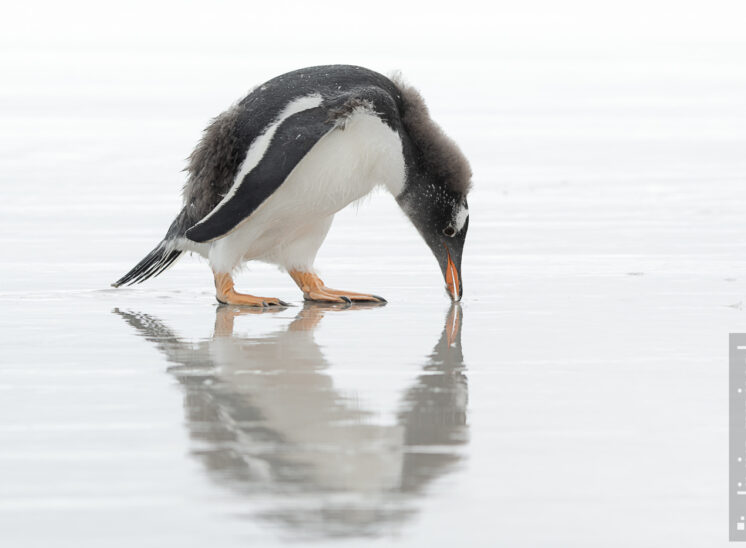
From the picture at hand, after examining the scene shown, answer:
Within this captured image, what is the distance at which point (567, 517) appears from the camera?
2998 millimetres

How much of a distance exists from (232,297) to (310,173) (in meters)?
0.64

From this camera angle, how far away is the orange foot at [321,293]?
21.2 feet

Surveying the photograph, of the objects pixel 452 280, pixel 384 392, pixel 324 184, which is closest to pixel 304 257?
pixel 324 184

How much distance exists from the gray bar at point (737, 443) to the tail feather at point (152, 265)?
2871mm

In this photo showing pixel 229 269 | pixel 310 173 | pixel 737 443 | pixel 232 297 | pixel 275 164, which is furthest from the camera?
pixel 229 269

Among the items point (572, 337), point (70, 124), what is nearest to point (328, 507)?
point (572, 337)

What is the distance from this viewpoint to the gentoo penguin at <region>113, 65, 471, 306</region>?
6180 mm

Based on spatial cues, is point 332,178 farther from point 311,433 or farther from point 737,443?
point 737,443

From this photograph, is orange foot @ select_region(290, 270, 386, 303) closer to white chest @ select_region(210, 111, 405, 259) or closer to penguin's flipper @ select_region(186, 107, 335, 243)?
white chest @ select_region(210, 111, 405, 259)

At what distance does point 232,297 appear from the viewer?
6.41m

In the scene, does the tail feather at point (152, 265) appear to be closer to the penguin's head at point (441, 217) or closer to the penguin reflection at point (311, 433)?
the penguin's head at point (441, 217)

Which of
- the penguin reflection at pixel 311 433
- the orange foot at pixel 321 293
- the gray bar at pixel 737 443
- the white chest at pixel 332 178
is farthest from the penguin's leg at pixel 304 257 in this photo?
the gray bar at pixel 737 443

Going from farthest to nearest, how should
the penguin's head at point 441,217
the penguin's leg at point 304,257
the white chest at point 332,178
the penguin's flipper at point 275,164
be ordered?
1. the penguin's leg at point 304,257
2. the penguin's head at point 441,217
3. the white chest at point 332,178
4. the penguin's flipper at point 275,164

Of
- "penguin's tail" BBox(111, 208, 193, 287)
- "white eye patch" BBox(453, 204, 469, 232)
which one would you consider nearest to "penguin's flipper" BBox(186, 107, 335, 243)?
"penguin's tail" BBox(111, 208, 193, 287)
